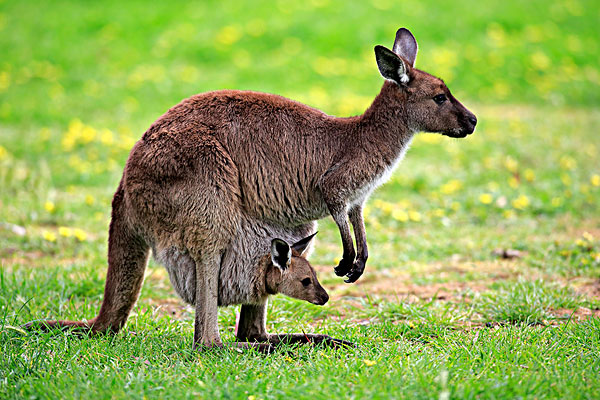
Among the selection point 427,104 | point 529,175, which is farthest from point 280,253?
point 529,175

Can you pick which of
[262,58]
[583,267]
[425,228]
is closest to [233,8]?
[262,58]

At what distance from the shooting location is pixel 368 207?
24.5ft

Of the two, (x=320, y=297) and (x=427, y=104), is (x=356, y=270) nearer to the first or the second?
(x=320, y=297)

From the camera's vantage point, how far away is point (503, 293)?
16.0 ft

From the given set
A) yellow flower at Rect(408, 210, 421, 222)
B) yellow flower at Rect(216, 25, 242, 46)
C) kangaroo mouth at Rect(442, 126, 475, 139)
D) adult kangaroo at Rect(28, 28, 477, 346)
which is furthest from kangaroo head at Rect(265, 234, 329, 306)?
yellow flower at Rect(216, 25, 242, 46)

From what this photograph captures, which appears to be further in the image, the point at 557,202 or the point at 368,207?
the point at 368,207

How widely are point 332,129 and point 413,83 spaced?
0.57 metres

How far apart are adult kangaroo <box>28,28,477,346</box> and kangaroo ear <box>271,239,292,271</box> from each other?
15 cm

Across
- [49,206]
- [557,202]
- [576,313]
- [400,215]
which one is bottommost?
[576,313]

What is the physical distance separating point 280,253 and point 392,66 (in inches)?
51.7

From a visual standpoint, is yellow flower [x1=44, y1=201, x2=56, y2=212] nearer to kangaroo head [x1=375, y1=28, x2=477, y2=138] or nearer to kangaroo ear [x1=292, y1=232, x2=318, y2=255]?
kangaroo ear [x1=292, y1=232, x2=318, y2=255]

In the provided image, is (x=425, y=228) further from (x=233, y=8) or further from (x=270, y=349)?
(x=233, y=8)

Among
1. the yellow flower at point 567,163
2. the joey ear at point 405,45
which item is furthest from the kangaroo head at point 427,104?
the yellow flower at point 567,163

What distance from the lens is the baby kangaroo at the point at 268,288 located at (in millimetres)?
4004
